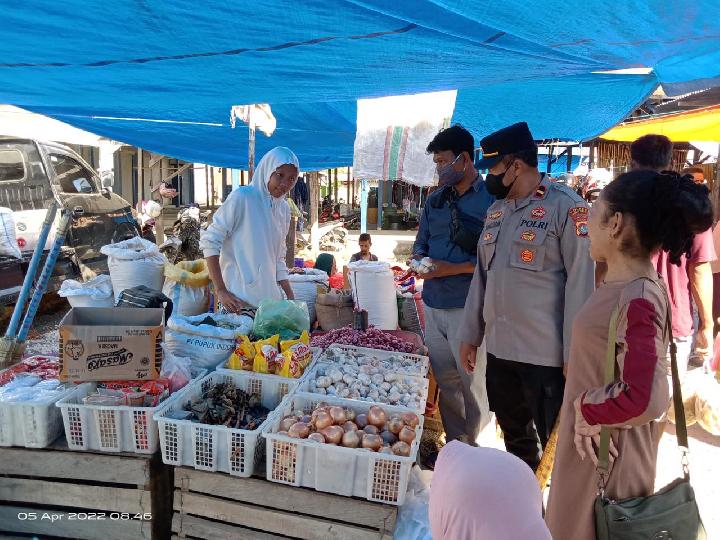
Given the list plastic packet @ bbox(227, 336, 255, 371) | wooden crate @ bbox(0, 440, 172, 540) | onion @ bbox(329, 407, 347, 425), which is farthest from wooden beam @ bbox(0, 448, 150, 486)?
onion @ bbox(329, 407, 347, 425)

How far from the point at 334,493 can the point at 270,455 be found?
0.33 m

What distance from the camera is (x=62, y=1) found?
1.96 meters

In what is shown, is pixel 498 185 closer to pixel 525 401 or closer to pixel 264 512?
pixel 525 401

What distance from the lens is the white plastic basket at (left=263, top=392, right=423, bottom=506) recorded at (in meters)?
2.24

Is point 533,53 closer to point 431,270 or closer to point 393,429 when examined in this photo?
point 431,270

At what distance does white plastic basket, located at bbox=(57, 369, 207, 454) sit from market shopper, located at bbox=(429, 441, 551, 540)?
1.78 metres

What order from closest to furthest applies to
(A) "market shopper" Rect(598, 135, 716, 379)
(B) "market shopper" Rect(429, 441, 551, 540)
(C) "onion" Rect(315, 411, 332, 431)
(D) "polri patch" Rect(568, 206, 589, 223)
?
(B) "market shopper" Rect(429, 441, 551, 540), (C) "onion" Rect(315, 411, 332, 431), (D) "polri patch" Rect(568, 206, 589, 223), (A) "market shopper" Rect(598, 135, 716, 379)

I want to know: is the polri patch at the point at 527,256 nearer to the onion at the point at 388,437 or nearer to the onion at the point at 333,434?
the onion at the point at 388,437

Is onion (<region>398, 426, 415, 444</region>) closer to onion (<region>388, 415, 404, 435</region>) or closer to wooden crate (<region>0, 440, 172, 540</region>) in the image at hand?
onion (<region>388, 415, 404, 435</region>)

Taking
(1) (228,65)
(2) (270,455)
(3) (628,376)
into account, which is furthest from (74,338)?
(3) (628,376)

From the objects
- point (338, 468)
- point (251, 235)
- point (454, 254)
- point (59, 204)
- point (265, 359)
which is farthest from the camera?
point (59, 204)

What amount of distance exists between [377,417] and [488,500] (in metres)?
1.58

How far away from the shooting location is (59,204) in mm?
6172

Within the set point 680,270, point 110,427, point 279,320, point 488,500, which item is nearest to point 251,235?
point 279,320
